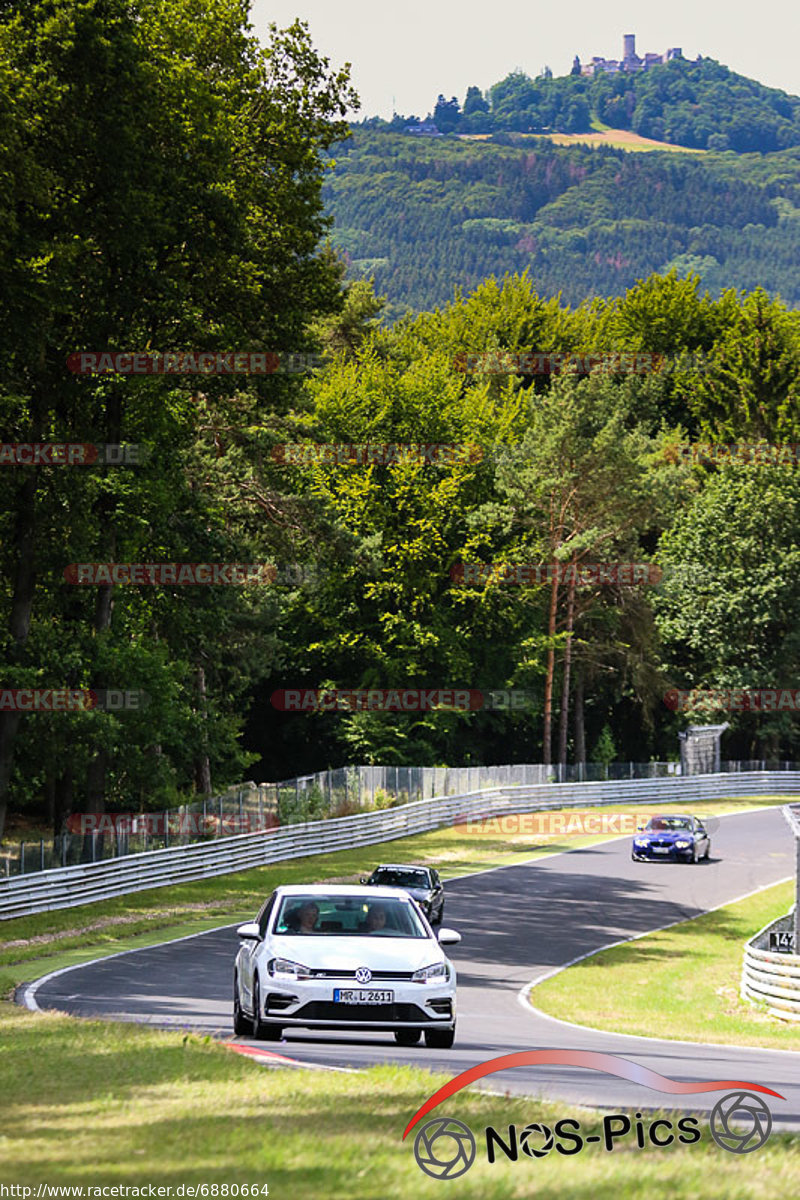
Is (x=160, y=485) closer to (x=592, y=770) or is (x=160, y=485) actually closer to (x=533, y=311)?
(x=592, y=770)

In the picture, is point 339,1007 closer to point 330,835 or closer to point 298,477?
point 330,835

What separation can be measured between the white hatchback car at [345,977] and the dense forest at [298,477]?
53.1ft

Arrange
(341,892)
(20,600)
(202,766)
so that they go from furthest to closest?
(202,766) < (20,600) < (341,892)

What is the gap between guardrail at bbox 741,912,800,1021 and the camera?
23062mm

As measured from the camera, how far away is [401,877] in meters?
29.5

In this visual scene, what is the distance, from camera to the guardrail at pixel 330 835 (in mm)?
31922

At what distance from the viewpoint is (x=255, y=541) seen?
1946 inches

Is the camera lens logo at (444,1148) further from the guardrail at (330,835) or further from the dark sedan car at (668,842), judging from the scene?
the dark sedan car at (668,842)

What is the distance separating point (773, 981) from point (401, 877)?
8097 millimetres

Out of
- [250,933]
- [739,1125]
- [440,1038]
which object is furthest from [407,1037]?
[739,1125]

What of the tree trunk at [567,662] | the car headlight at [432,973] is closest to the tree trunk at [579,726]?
the tree trunk at [567,662]

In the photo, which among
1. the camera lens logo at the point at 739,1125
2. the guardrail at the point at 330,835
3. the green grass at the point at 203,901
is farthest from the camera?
the guardrail at the point at 330,835

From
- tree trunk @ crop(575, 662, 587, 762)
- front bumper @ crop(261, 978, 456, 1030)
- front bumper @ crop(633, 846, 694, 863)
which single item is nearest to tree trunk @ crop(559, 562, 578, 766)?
tree trunk @ crop(575, 662, 587, 762)

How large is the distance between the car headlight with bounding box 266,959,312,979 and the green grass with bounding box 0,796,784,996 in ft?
24.2
